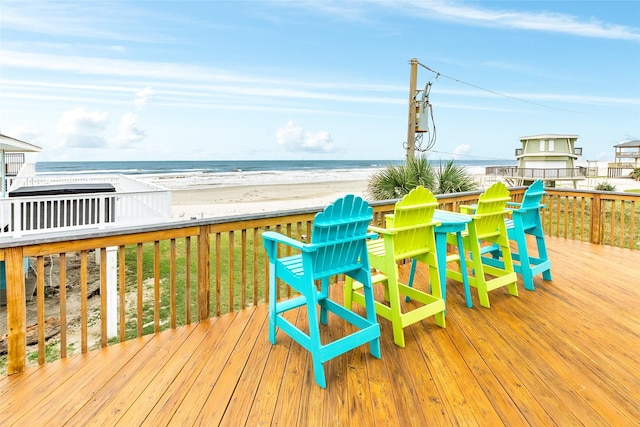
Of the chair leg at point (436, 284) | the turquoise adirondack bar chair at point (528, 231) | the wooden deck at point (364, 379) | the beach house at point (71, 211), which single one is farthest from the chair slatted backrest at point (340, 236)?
the beach house at point (71, 211)

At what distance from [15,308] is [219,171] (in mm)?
35811

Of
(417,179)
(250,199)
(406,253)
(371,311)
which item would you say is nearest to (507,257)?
(406,253)

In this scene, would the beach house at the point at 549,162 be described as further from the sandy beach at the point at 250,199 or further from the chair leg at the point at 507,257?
the chair leg at the point at 507,257

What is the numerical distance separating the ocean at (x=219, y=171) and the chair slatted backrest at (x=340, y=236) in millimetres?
18820

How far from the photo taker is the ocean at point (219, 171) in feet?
93.5

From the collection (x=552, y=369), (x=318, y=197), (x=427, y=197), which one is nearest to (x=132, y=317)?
(x=427, y=197)

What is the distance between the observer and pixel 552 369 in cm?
212

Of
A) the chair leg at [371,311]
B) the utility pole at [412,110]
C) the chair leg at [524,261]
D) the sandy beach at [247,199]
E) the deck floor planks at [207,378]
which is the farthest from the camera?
the sandy beach at [247,199]

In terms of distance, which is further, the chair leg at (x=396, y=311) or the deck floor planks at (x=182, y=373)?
the chair leg at (x=396, y=311)

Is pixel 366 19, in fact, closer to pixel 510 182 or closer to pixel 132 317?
pixel 132 317

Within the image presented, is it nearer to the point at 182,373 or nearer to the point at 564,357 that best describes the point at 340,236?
the point at 182,373

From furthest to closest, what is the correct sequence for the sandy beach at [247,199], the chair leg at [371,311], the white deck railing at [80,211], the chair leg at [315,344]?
1. the sandy beach at [247,199]
2. the white deck railing at [80,211]
3. the chair leg at [371,311]
4. the chair leg at [315,344]

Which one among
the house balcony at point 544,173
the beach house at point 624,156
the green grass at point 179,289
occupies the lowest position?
the green grass at point 179,289

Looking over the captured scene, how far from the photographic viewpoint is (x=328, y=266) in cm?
213
